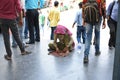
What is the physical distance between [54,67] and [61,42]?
110 centimetres

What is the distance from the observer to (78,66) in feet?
16.4

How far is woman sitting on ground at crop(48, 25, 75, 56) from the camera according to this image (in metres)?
5.86

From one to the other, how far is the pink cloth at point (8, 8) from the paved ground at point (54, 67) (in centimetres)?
88

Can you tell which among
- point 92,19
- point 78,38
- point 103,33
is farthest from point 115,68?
point 103,33

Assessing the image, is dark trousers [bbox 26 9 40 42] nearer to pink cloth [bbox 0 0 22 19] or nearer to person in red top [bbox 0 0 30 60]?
person in red top [bbox 0 0 30 60]

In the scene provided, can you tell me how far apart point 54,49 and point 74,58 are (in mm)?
620

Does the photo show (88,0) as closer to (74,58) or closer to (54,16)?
(74,58)

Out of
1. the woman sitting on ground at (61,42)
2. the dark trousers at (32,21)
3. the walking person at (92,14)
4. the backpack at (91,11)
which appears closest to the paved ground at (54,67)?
the woman sitting on ground at (61,42)

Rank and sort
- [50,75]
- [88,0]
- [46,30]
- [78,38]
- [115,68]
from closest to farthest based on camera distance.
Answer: [115,68] → [50,75] → [88,0] → [78,38] → [46,30]

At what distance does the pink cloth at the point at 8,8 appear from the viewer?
4.91 metres

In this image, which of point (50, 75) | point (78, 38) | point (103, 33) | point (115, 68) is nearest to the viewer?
point (115, 68)

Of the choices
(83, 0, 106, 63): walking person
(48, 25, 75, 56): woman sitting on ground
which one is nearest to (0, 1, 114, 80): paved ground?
(48, 25, 75, 56): woman sitting on ground

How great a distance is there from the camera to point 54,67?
4969 millimetres

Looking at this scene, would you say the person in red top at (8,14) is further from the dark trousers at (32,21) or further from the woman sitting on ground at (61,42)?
the dark trousers at (32,21)
